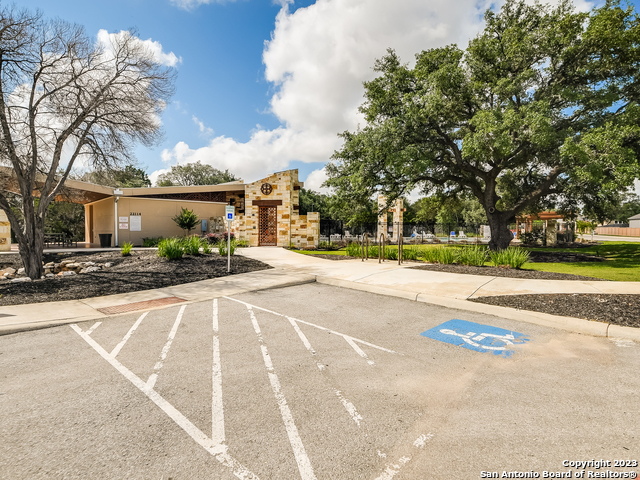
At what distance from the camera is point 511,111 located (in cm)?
1262

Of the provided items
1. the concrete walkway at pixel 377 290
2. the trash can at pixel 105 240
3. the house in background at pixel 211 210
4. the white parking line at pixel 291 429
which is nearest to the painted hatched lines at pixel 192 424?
the white parking line at pixel 291 429

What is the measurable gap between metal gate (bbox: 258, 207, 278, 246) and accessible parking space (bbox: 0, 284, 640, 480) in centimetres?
1656

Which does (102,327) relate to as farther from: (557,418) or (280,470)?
(557,418)

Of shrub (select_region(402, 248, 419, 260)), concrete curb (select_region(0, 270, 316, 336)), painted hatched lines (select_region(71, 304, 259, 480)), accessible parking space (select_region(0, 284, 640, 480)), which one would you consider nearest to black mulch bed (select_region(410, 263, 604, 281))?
shrub (select_region(402, 248, 419, 260))

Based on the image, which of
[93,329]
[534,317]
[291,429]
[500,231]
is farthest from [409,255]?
[291,429]

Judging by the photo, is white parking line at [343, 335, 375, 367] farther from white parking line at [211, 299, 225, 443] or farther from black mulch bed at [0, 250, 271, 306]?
black mulch bed at [0, 250, 271, 306]

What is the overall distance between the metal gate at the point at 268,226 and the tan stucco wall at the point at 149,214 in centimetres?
556

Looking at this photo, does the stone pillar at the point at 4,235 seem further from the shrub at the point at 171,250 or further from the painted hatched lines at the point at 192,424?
the painted hatched lines at the point at 192,424

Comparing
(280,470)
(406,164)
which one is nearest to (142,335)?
(280,470)

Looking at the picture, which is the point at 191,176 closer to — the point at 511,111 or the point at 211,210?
the point at 211,210

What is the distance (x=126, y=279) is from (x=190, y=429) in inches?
330

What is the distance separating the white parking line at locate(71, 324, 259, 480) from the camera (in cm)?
223

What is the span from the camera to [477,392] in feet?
10.8

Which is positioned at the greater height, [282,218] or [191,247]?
[282,218]
